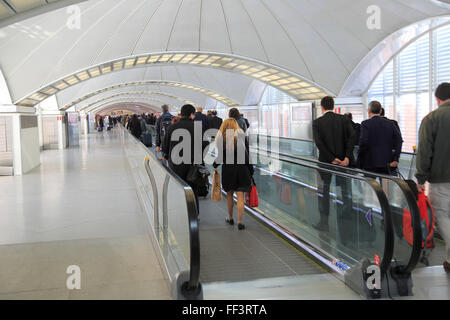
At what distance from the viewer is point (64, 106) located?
3375cm

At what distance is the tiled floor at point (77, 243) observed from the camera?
Result: 14.5 ft

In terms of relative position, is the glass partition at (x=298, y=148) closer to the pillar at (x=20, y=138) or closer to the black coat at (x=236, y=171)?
the black coat at (x=236, y=171)

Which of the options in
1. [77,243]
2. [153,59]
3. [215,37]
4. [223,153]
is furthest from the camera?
[153,59]

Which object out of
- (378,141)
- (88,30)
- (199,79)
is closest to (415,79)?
(378,141)

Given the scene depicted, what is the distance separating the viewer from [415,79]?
18.3m

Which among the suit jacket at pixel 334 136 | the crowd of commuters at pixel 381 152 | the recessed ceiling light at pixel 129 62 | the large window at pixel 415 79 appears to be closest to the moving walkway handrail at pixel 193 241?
the crowd of commuters at pixel 381 152

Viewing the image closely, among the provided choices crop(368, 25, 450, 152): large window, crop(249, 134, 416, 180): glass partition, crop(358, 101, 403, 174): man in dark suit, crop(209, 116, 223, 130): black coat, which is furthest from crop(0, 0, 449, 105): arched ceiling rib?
crop(358, 101, 403, 174): man in dark suit

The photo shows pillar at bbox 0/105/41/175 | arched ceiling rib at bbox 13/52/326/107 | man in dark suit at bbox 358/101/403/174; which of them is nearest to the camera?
man in dark suit at bbox 358/101/403/174

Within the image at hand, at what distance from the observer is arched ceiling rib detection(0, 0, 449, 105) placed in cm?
1867

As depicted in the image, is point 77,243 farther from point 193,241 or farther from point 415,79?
point 415,79

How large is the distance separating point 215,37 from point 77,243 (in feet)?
66.8

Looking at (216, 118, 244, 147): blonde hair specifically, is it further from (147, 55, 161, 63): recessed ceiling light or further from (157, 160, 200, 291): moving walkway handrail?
(147, 55, 161, 63): recessed ceiling light

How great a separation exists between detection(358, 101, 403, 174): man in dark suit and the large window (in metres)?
11.4

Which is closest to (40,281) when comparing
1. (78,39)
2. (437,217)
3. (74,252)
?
(74,252)
